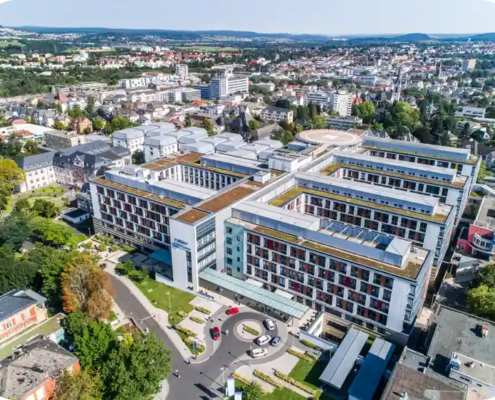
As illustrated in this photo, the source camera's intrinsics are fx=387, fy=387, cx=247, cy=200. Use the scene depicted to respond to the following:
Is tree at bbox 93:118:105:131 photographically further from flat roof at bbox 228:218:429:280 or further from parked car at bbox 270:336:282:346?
parked car at bbox 270:336:282:346

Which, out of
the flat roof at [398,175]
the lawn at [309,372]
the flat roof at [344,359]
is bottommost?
A: the lawn at [309,372]

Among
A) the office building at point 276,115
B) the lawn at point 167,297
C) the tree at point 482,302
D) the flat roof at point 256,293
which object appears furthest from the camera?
the office building at point 276,115

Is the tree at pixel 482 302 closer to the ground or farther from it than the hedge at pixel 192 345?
farther from it

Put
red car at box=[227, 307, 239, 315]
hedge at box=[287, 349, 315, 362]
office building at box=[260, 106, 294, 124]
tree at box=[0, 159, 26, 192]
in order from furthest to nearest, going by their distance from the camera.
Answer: office building at box=[260, 106, 294, 124] < tree at box=[0, 159, 26, 192] < red car at box=[227, 307, 239, 315] < hedge at box=[287, 349, 315, 362]

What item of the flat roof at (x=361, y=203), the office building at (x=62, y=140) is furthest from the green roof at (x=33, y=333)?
the office building at (x=62, y=140)

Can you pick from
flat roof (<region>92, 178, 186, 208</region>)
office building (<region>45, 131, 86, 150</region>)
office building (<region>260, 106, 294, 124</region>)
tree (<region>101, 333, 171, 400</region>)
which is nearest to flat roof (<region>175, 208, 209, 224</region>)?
flat roof (<region>92, 178, 186, 208</region>)

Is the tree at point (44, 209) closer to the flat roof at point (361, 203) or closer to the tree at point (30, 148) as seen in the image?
the tree at point (30, 148)
